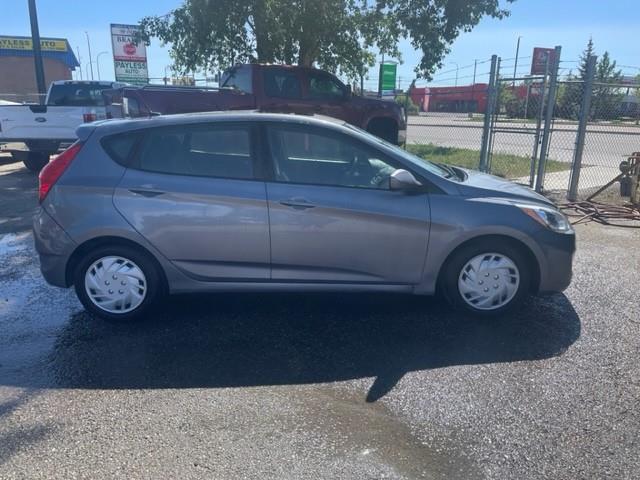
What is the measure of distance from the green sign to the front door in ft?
40.5

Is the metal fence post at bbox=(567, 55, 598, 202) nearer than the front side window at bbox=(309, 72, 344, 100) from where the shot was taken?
Yes

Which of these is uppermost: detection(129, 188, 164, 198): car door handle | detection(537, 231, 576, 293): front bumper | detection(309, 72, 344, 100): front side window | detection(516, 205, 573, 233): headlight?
detection(309, 72, 344, 100): front side window

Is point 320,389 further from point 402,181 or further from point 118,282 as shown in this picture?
point 118,282

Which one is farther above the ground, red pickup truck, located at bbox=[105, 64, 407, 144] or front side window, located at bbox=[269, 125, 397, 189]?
red pickup truck, located at bbox=[105, 64, 407, 144]

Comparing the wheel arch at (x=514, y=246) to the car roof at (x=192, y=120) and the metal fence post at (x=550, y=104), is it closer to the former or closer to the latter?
the car roof at (x=192, y=120)

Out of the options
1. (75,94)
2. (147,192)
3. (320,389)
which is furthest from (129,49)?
(320,389)

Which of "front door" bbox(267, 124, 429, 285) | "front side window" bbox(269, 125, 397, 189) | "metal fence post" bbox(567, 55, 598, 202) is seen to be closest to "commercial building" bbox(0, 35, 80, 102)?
"metal fence post" bbox(567, 55, 598, 202)

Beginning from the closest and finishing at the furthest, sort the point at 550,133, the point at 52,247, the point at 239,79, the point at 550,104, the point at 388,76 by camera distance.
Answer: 1. the point at 52,247
2. the point at 550,104
3. the point at 550,133
4. the point at 239,79
5. the point at 388,76

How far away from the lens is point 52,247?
14.3 feet

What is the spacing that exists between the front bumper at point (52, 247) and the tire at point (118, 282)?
12 cm

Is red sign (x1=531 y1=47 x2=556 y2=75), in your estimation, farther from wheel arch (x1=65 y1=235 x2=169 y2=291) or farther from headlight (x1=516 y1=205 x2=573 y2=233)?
wheel arch (x1=65 y1=235 x2=169 y2=291)

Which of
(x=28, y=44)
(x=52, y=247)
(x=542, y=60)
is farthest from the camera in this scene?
(x=28, y=44)

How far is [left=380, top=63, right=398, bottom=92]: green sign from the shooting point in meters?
16.5

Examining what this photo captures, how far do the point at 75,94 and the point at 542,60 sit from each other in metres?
10.5
